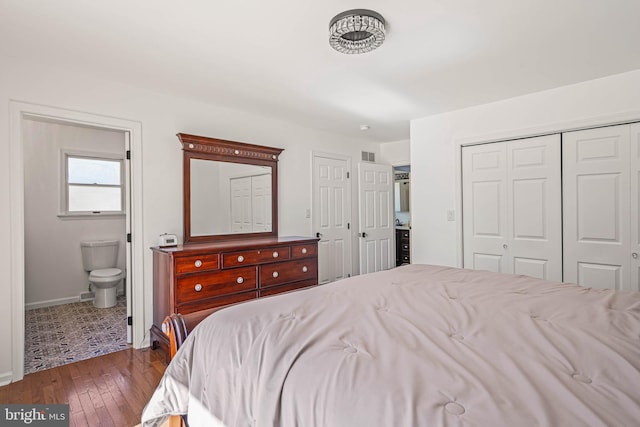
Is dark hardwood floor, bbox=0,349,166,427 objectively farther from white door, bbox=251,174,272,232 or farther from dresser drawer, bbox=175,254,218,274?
white door, bbox=251,174,272,232

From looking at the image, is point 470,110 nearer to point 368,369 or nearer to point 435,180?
point 435,180

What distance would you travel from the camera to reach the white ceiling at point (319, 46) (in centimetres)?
186

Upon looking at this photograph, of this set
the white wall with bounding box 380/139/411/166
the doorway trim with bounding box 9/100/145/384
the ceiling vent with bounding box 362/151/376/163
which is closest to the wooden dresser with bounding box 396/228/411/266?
the white wall with bounding box 380/139/411/166

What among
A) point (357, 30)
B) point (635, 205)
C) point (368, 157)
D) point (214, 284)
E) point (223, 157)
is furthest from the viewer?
point (368, 157)

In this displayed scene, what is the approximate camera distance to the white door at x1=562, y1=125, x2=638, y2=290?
9.36 ft

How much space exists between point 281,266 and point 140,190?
1.53 m

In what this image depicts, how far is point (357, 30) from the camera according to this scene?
1906mm

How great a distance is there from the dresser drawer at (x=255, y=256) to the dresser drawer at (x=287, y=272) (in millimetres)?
71

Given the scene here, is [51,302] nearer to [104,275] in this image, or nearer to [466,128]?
[104,275]

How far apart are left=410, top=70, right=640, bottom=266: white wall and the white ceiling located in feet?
0.61

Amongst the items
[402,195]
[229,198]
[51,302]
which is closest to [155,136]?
[229,198]

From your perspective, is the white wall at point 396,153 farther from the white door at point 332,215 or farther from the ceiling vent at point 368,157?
the white door at point 332,215

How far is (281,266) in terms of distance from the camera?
11.2ft

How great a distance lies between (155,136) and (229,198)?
95 centimetres
